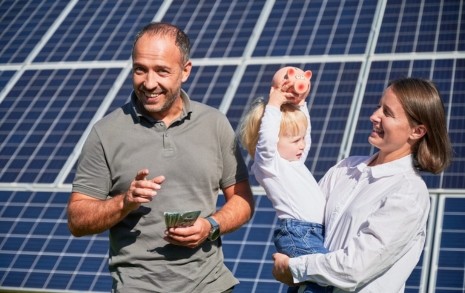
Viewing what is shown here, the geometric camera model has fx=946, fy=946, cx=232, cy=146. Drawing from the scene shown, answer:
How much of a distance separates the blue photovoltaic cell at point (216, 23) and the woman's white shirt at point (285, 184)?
5.33 m

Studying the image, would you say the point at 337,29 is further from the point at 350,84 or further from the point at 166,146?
the point at 166,146

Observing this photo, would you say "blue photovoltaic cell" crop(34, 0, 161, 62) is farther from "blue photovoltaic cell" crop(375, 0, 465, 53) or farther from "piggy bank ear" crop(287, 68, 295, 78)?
"piggy bank ear" crop(287, 68, 295, 78)

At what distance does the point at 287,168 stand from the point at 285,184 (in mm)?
86

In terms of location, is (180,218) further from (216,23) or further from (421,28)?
(216,23)

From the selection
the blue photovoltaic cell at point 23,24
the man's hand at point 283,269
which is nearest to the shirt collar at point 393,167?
the man's hand at point 283,269

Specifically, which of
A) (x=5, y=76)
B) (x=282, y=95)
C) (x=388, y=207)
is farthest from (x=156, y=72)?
(x=5, y=76)

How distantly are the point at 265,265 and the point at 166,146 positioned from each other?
10.3 feet

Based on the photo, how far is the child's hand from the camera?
478 centimetres

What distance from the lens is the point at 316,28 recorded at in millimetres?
10258

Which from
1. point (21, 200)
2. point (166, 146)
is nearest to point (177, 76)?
point (166, 146)

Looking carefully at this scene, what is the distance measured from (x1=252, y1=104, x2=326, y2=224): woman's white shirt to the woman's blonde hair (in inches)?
22.0

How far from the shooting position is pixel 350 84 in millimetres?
9250

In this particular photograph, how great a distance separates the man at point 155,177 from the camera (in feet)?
15.6

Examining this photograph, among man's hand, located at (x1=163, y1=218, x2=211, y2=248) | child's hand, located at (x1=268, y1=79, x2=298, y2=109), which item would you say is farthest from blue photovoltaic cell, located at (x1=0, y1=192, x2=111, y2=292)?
child's hand, located at (x1=268, y1=79, x2=298, y2=109)
